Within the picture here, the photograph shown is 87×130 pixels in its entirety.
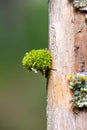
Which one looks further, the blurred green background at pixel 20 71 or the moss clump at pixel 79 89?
the blurred green background at pixel 20 71

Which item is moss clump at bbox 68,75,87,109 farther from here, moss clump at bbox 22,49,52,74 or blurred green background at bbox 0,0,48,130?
blurred green background at bbox 0,0,48,130

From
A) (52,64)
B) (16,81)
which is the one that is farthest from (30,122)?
(52,64)

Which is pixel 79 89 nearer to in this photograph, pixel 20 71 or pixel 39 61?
pixel 39 61

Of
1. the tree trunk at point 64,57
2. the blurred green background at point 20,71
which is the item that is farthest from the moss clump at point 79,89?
the blurred green background at point 20,71

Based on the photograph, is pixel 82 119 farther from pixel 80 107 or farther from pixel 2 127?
pixel 2 127

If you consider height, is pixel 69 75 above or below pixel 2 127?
above

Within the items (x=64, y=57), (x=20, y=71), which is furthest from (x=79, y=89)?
(x=20, y=71)

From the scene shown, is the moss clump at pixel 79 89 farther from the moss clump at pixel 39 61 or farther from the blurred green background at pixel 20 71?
the blurred green background at pixel 20 71
